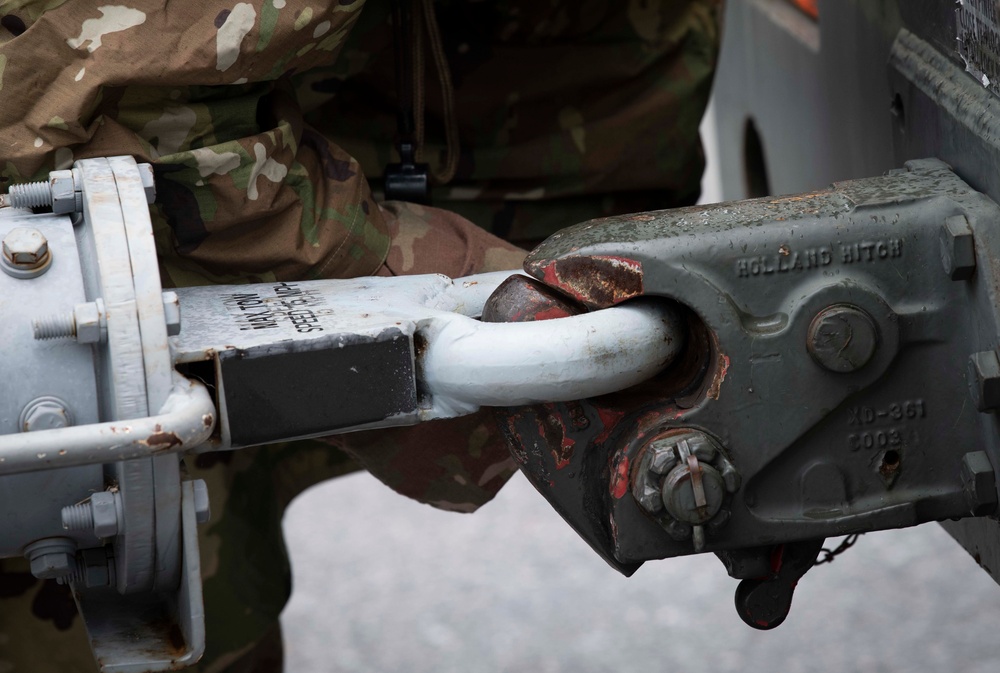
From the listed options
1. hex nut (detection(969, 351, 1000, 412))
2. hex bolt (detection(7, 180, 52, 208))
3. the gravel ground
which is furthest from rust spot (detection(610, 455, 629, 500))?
the gravel ground

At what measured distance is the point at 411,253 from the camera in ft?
4.35

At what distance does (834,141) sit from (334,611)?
1.66m

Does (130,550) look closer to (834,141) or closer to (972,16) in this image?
(972,16)

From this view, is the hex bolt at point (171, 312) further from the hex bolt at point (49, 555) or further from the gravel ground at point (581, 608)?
the gravel ground at point (581, 608)

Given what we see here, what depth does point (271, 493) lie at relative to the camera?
1.82 meters

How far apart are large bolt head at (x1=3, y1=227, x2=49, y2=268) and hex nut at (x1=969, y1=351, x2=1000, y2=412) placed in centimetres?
76

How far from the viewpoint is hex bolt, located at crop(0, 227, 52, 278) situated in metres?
0.95

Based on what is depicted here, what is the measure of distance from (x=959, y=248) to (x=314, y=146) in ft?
2.13

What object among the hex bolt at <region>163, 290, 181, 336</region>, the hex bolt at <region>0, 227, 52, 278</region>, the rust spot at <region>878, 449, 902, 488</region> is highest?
the hex bolt at <region>0, 227, 52, 278</region>

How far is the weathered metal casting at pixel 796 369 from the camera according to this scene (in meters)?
1.05

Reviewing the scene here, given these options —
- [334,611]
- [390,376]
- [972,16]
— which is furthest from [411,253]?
[334,611]

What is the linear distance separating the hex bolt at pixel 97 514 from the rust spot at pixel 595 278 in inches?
15.4

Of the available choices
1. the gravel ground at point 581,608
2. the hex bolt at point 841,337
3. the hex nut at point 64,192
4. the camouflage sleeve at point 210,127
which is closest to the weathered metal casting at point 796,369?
the hex bolt at point 841,337

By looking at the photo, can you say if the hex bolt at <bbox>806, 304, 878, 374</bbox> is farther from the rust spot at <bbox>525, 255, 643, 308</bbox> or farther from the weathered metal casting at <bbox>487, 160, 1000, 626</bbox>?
the rust spot at <bbox>525, 255, 643, 308</bbox>
